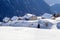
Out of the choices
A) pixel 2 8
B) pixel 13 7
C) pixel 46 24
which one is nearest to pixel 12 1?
pixel 13 7

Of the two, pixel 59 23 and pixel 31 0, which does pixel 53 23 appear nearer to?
pixel 59 23

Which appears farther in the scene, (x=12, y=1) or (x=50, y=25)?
(x=12, y=1)

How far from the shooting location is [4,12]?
25.1 meters

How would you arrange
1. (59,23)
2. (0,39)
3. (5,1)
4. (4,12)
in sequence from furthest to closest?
(5,1), (4,12), (59,23), (0,39)

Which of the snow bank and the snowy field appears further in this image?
the snow bank

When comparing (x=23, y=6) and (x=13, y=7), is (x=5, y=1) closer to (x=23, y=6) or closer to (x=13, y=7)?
(x=13, y=7)

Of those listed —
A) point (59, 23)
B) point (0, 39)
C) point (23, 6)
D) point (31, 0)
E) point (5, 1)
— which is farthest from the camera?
point (31, 0)

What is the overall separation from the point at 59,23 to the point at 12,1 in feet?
88.3

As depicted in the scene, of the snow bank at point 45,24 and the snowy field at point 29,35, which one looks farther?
the snow bank at point 45,24

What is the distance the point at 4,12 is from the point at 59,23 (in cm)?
2282

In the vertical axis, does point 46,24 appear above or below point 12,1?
below

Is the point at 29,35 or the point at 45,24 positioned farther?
the point at 45,24

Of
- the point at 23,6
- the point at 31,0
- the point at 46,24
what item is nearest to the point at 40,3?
the point at 31,0

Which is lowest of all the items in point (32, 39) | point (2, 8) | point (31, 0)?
point (32, 39)
